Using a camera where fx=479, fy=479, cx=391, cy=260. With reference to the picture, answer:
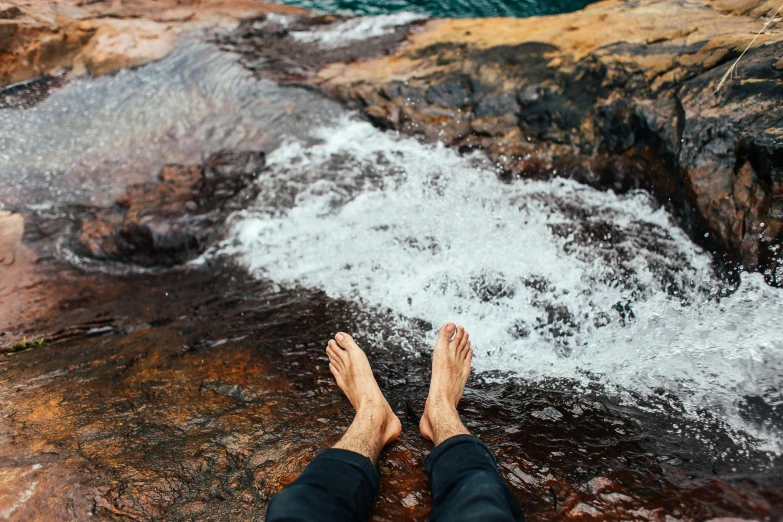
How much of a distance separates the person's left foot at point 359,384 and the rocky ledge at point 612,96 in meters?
2.33

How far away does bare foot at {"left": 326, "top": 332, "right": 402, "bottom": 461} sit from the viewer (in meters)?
2.09

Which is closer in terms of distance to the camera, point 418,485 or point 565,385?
point 418,485

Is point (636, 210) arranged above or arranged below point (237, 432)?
above

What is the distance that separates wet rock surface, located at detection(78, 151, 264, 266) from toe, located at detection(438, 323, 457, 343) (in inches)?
103

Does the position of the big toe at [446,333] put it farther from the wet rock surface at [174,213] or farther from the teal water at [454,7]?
the teal water at [454,7]

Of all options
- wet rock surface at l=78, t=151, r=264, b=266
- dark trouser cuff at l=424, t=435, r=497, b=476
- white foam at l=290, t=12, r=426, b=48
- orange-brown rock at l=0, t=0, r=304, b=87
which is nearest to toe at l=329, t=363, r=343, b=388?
dark trouser cuff at l=424, t=435, r=497, b=476

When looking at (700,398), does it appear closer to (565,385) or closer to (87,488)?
(565,385)

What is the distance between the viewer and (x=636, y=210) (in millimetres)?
3775

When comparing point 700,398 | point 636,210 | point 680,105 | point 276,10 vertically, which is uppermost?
point 276,10

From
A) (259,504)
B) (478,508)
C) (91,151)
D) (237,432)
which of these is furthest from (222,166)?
(478,508)

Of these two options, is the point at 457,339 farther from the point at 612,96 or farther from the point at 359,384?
the point at 612,96

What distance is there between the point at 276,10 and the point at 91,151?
149 inches

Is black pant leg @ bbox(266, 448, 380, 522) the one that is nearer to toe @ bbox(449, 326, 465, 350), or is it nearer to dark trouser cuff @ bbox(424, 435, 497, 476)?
dark trouser cuff @ bbox(424, 435, 497, 476)

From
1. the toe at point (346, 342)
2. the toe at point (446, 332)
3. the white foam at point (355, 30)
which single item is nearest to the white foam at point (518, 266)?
the toe at point (446, 332)
